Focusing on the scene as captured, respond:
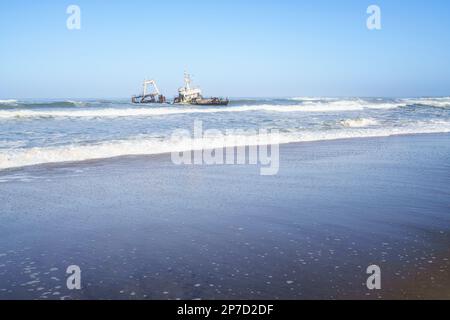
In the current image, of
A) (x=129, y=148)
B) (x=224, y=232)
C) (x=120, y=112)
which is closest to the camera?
(x=224, y=232)

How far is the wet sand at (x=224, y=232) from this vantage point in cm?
328

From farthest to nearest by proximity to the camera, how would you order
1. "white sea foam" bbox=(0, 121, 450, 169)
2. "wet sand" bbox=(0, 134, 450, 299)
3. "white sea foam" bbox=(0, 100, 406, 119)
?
"white sea foam" bbox=(0, 100, 406, 119)
"white sea foam" bbox=(0, 121, 450, 169)
"wet sand" bbox=(0, 134, 450, 299)

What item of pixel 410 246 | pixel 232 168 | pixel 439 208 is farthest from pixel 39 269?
pixel 232 168

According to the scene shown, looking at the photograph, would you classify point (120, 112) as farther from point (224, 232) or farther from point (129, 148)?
point (224, 232)

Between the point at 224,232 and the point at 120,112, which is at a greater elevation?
the point at 120,112

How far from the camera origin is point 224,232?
15.1 feet

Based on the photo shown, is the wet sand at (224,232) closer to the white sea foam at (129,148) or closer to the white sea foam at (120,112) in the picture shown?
the white sea foam at (129,148)

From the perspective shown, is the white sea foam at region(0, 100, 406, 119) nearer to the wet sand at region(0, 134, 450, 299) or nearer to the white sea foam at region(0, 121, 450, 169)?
the white sea foam at region(0, 121, 450, 169)

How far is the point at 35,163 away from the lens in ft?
29.8

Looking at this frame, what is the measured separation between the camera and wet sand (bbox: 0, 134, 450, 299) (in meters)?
3.28

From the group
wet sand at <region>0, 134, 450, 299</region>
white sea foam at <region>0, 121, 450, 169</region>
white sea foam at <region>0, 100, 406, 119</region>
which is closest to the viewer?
wet sand at <region>0, 134, 450, 299</region>

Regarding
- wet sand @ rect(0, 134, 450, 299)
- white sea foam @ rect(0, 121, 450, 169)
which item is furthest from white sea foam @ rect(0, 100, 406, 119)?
wet sand @ rect(0, 134, 450, 299)

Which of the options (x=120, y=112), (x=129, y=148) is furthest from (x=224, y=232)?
(x=120, y=112)

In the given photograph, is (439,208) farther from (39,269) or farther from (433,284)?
(39,269)
